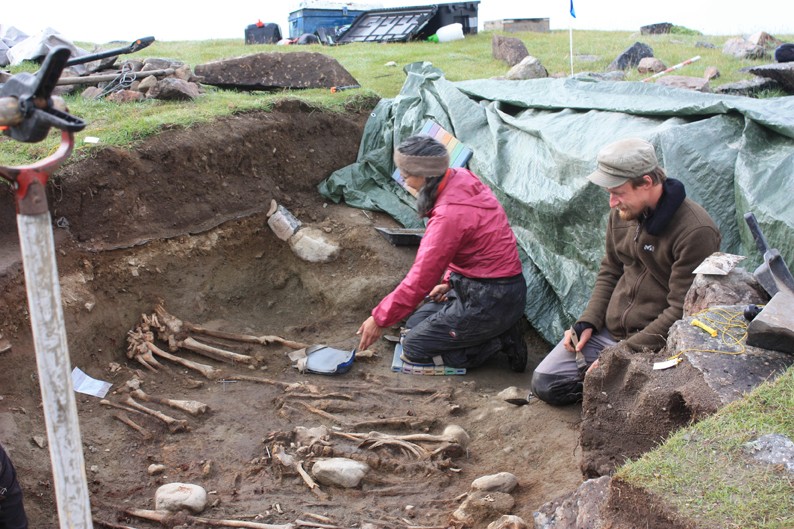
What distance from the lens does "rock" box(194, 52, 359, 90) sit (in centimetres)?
983

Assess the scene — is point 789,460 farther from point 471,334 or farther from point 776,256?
point 471,334

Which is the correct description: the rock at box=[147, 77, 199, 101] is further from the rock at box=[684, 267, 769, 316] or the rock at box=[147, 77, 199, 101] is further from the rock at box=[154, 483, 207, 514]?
the rock at box=[684, 267, 769, 316]

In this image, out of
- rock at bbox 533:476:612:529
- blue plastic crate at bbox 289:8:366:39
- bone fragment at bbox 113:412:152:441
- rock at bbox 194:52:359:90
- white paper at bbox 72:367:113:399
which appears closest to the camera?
rock at bbox 533:476:612:529

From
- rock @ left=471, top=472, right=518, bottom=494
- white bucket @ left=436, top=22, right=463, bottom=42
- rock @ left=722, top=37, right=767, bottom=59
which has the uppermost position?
white bucket @ left=436, top=22, right=463, bottom=42

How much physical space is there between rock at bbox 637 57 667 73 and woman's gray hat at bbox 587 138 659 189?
6.55m

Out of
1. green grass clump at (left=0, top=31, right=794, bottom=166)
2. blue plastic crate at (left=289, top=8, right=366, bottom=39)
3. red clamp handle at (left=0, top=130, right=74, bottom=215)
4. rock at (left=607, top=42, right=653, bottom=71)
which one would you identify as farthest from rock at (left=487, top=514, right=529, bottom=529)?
blue plastic crate at (left=289, top=8, right=366, bottom=39)

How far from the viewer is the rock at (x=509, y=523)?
3.50 metres

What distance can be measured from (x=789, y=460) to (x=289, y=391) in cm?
390

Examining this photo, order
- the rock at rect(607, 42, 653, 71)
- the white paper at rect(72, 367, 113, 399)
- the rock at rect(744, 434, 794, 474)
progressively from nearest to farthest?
the rock at rect(744, 434, 794, 474) → the white paper at rect(72, 367, 113, 399) → the rock at rect(607, 42, 653, 71)

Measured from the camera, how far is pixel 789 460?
2725mm

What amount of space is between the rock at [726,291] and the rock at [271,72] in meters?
6.93

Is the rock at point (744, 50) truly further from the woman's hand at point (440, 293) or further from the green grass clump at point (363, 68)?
the woman's hand at point (440, 293)

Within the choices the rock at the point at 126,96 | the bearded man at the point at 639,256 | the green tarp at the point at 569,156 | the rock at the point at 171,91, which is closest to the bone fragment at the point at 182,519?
the bearded man at the point at 639,256

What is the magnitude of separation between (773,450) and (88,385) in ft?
16.3
